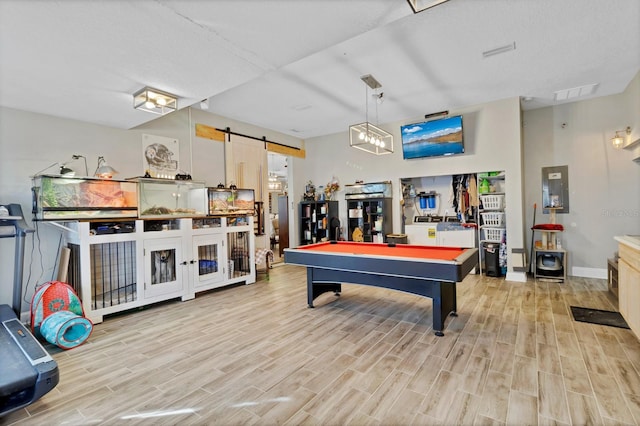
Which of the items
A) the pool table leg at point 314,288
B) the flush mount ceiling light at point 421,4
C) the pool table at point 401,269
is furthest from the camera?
the pool table leg at point 314,288

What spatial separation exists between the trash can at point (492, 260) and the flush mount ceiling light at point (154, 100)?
594 cm

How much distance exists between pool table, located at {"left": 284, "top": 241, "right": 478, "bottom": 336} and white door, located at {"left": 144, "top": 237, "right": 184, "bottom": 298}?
1834 mm

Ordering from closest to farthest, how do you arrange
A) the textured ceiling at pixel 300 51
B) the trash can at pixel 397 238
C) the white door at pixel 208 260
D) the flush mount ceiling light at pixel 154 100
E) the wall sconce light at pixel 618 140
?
1. the textured ceiling at pixel 300 51
2. the flush mount ceiling light at pixel 154 100
3. the white door at pixel 208 260
4. the wall sconce light at pixel 618 140
5. the trash can at pixel 397 238

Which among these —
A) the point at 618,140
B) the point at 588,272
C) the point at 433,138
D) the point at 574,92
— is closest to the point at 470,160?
the point at 433,138

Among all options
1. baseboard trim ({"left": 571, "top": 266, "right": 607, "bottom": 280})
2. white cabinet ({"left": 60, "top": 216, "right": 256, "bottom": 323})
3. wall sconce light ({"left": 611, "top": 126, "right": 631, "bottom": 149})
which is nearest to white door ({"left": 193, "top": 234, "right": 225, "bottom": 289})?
white cabinet ({"left": 60, "top": 216, "right": 256, "bottom": 323})

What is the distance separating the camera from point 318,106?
576 cm

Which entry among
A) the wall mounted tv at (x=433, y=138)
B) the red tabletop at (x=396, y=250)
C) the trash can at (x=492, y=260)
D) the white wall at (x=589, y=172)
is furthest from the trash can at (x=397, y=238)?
the white wall at (x=589, y=172)

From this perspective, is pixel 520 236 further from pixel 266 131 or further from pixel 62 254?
pixel 62 254

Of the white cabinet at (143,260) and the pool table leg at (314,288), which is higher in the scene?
the white cabinet at (143,260)

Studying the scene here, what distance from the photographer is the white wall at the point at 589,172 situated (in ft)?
17.4

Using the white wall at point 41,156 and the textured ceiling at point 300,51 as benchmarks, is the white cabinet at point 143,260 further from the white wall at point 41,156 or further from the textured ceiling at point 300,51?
the textured ceiling at point 300,51

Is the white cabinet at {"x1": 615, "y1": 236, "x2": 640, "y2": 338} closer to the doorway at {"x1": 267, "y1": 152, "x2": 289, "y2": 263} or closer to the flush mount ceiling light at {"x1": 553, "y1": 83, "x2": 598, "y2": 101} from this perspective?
the flush mount ceiling light at {"x1": 553, "y1": 83, "x2": 598, "y2": 101}

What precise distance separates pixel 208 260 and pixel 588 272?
703 centimetres

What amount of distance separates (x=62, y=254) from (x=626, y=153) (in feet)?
29.5
